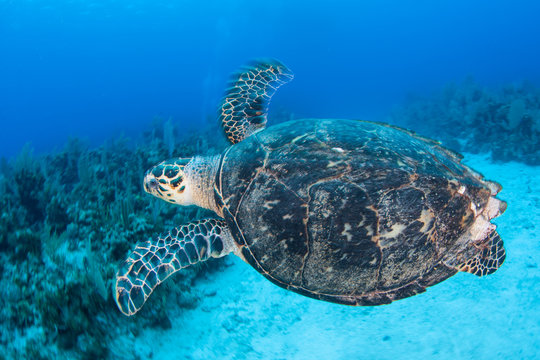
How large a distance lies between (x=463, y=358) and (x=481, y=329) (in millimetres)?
443

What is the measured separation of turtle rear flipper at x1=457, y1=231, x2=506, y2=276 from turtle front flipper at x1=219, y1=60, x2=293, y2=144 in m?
3.10

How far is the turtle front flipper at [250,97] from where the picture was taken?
3.82 m

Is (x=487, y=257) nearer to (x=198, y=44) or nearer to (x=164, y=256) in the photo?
(x=164, y=256)

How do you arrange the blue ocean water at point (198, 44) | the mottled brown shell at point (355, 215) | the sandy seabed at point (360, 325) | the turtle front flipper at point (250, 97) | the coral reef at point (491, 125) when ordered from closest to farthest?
the mottled brown shell at point (355, 215) → the sandy seabed at point (360, 325) → the turtle front flipper at point (250, 97) → the coral reef at point (491, 125) → the blue ocean water at point (198, 44)

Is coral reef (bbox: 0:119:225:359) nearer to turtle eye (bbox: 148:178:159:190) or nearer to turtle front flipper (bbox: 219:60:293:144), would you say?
turtle eye (bbox: 148:178:159:190)

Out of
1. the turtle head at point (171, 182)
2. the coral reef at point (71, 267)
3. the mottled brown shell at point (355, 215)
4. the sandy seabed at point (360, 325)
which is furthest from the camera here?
the turtle head at point (171, 182)

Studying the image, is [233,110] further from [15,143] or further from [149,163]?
[15,143]

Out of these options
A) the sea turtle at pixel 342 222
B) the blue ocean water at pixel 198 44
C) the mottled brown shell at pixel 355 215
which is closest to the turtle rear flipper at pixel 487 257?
the sea turtle at pixel 342 222

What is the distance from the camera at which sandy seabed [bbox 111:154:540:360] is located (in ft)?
8.48

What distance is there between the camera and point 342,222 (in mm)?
2029

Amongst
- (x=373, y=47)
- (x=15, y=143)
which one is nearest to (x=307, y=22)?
(x=373, y=47)

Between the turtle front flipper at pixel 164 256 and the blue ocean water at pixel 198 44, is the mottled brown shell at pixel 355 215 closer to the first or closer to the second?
the turtle front flipper at pixel 164 256

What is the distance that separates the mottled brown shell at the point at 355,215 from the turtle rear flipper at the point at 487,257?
21 centimetres

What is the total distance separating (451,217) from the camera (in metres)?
2.10
